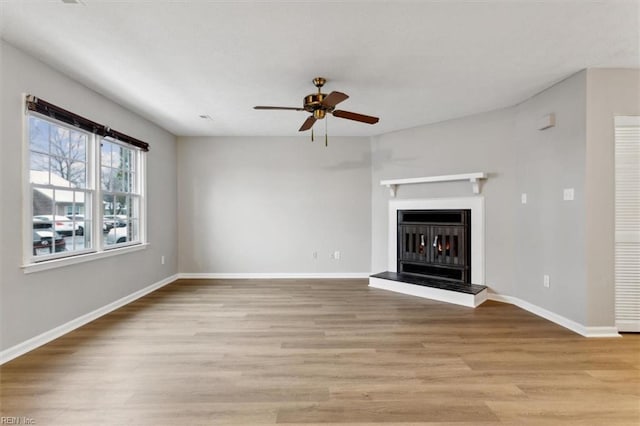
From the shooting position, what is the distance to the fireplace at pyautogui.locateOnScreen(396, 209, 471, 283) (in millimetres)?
4156

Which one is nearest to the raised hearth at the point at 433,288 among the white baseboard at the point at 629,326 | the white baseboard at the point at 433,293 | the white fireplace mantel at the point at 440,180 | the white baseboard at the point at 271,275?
the white baseboard at the point at 433,293

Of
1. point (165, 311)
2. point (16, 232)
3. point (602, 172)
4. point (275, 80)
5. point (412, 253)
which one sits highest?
point (275, 80)

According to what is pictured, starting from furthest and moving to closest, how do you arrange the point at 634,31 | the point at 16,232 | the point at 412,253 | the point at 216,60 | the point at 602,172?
1. the point at 412,253
2. the point at 602,172
3. the point at 216,60
4. the point at 16,232
5. the point at 634,31

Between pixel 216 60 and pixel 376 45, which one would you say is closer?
pixel 376 45

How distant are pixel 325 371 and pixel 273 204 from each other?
11.5ft

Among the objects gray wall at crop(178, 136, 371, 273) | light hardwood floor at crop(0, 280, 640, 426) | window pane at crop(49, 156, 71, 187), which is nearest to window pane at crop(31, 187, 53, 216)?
window pane at crop(49, 156, 71, 187)

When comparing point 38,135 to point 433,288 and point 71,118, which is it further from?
point 433,288

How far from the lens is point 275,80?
2.92 metres

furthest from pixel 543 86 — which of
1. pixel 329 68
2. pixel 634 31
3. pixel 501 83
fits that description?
pixel 329 68

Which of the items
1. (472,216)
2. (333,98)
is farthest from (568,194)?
(333,98)

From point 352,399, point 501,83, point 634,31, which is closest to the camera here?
point 352,399

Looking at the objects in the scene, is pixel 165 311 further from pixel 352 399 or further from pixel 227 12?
pixel 227 12

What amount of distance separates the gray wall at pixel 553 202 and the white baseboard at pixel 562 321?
0.06 meters

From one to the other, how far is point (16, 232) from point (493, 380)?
4.00 meters
